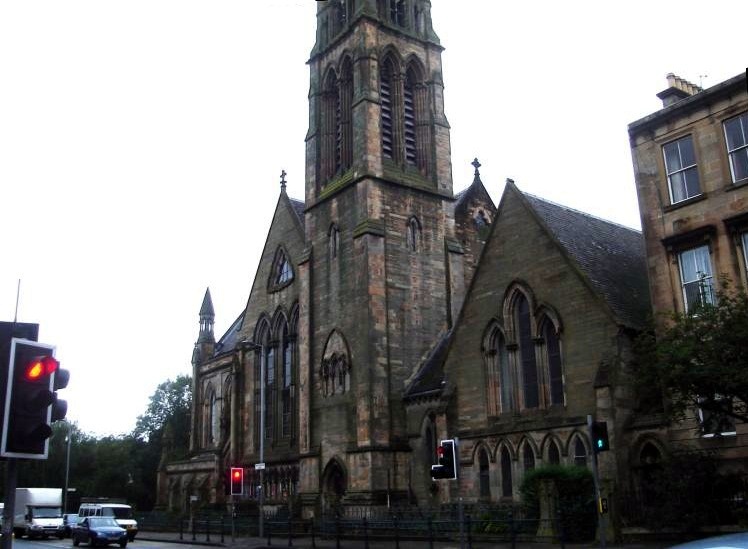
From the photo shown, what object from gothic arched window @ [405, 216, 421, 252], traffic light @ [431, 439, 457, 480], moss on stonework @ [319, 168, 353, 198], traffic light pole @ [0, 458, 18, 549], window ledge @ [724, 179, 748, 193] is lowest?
traffic light pole @ [0, 458, 18, 549]

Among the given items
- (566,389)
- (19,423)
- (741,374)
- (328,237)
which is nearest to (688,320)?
(741,374)

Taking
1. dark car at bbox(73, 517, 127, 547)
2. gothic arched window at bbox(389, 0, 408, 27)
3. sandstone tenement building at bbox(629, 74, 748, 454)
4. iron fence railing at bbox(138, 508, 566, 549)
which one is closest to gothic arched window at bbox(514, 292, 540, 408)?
iron fence railing at bbox(138, 508, 566, 549)

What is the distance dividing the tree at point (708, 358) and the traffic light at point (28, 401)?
508 inches

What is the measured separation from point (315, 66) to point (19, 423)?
39.0m

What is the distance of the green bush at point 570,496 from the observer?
23.9 m

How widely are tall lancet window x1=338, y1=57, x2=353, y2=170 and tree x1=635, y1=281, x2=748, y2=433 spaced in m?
26.0

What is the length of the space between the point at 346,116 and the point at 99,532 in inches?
932

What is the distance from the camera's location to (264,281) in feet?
155

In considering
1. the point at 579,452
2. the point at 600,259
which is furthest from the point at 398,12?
the point at 579,452

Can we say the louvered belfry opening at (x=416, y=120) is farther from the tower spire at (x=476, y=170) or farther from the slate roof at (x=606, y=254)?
the slate roof at (x=606, y=254)

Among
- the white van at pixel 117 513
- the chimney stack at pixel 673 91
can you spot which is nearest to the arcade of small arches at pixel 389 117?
the chimney stack at pixel 673 91

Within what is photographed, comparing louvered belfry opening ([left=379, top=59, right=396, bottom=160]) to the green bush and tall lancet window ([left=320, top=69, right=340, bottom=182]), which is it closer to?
tall lancet window ([left=320, top=69, right=340, bottom=182])

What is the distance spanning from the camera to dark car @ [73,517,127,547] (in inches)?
1265

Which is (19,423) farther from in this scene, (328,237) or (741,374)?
(328,237)
